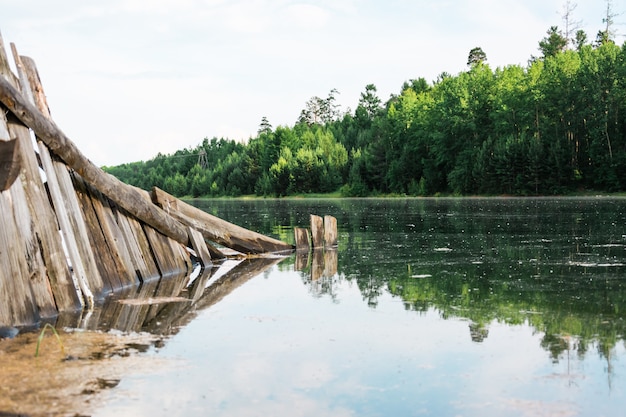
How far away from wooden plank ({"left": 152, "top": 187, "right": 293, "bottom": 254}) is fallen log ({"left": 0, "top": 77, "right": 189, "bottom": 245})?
0.57 metres

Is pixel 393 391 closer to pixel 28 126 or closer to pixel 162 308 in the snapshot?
pixel 162 308

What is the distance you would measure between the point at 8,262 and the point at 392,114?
92.7m

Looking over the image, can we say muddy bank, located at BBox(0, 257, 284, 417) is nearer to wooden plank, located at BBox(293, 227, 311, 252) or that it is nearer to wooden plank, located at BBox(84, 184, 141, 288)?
wooden plank, located at BBox(84, 184, 141, 288)

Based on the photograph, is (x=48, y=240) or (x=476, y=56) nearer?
(x=48, y=240)

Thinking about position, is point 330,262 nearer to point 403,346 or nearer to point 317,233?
point 317,233

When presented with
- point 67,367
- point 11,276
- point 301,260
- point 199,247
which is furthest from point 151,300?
point 301,260

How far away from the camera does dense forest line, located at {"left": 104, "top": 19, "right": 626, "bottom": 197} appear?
218 ft

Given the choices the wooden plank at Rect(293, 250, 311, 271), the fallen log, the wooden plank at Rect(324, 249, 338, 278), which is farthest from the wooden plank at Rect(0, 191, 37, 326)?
the wooden plank at Rect(293, 250, 311, 271)

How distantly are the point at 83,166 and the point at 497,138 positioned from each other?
73.7 metres

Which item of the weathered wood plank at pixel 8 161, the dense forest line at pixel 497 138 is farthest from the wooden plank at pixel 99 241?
the dense forest line at pixel 497 138

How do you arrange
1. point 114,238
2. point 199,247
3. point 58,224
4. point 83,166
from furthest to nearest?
point 199,247 < point 114,238 < point 83,166 < point 58,224

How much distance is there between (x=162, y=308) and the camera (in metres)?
9.24

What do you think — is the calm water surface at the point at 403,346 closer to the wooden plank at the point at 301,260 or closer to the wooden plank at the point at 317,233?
the wooden plank at the point at 301,260

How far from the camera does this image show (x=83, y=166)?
1050 cm
